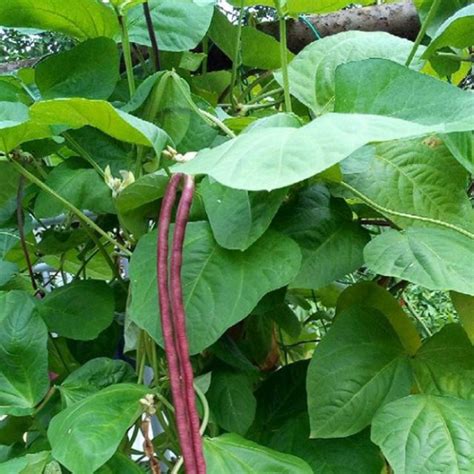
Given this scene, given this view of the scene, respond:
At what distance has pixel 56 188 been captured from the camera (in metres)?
0.46

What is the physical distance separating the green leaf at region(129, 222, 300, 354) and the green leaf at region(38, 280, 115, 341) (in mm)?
101

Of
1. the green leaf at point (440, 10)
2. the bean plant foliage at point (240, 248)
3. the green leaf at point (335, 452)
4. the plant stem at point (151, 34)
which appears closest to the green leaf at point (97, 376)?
the bean plant foliage at point (240, 248)

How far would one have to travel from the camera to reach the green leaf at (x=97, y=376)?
40 centimetres

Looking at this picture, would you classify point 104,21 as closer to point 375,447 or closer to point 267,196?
point 267,196

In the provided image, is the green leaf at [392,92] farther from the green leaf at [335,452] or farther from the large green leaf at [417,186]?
the green leaf at [335,452]

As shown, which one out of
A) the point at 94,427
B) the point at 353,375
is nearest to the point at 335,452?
the point at 353,375

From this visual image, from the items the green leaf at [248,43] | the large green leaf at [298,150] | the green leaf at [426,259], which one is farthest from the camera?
the green leaf at [248,43]

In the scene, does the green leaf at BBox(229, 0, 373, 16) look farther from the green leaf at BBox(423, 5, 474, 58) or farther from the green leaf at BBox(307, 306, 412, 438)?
the green leaf at BBox(307, 306, 412, 438)

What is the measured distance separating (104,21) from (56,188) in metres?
0.12

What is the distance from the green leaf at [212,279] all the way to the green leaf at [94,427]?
0.13 feet

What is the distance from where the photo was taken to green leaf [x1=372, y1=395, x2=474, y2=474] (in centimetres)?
34

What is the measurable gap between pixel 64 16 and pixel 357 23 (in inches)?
12.8

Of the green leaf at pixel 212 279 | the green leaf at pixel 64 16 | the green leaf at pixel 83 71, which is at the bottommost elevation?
the green leaf at pixel 212 279

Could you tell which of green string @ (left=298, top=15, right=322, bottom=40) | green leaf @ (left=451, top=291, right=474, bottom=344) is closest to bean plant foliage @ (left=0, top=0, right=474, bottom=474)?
green leaf @ (left=451, top=291, right=474, bottom=344)
